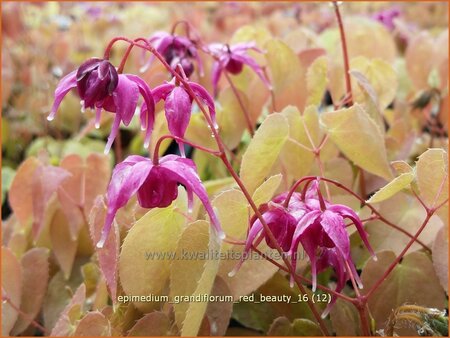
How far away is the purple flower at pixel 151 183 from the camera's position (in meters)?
0.44

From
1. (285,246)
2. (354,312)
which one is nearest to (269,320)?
(354,312)

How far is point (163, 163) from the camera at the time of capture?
46 cm

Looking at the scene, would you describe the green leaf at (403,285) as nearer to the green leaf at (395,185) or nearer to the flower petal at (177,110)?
the green leaf at (395,185)

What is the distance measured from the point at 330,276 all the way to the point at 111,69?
A: 40 cm

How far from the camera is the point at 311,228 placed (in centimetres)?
48

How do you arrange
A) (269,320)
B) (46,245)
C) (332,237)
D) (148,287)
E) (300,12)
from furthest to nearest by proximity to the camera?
(300,12), (46,245), (269,320), (148,287), (332,237)

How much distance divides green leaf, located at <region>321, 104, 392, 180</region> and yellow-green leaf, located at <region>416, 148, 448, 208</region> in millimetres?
96

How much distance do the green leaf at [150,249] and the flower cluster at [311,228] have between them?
0.26 feet

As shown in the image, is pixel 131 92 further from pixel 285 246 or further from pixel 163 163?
pixel 285 246

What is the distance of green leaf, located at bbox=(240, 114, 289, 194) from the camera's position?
1.87 feet

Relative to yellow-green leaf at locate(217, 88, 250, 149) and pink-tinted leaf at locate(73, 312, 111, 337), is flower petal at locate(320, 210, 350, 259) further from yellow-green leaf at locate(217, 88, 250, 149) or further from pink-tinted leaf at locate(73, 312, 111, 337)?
yellow-green leaf at locate(217, 88, 250, 149)

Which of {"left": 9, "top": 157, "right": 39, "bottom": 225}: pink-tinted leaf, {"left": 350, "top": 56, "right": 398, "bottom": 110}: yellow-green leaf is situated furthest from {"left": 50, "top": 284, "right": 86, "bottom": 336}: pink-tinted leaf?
{"left": 350, "top": 56, "right": 398, "bottom": 110}: yellow-green leaf

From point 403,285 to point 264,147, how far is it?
0.68ft

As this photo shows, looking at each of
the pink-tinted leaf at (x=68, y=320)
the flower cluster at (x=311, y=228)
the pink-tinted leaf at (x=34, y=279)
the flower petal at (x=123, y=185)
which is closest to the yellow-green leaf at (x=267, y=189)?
the flower cluster at (x=311, y=228)
